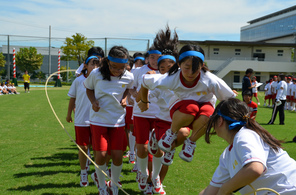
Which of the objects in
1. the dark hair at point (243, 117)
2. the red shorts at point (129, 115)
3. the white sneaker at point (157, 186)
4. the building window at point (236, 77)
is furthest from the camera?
the building window at point (236, 77)

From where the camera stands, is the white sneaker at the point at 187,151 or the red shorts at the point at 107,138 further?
the red shorts at the point at 107,138

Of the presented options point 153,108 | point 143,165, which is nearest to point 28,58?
point 153,108

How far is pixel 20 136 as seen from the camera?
32.1ft

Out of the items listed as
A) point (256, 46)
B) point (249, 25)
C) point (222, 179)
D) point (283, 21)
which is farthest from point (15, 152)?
point (249, 25)

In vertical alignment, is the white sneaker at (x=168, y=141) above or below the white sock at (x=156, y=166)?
above

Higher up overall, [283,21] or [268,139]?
[283,21]

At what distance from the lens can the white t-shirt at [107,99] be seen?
181 inches

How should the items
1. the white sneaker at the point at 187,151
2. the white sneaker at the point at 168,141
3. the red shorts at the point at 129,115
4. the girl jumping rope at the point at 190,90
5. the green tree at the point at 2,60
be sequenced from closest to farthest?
the girl jumping rope at the point at 190,90 < the white sneaker at the point at 187,151 < the white sneaker at the point at 168,141 < the red shorts at the point at 129,115 < the green tree at the point at 2,60

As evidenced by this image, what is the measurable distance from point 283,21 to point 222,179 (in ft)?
250

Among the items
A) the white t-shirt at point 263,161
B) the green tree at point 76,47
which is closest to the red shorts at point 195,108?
the white t-shirt at point 263,161

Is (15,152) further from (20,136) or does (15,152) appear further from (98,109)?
(98,109)

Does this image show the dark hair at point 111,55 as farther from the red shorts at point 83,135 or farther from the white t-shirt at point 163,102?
the red shorts at point 83,135

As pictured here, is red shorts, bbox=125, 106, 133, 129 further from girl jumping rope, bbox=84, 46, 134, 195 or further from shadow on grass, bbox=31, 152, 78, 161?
girl jumping rope, bbox=84, 46, 134, 195

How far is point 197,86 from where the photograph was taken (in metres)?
3.87
